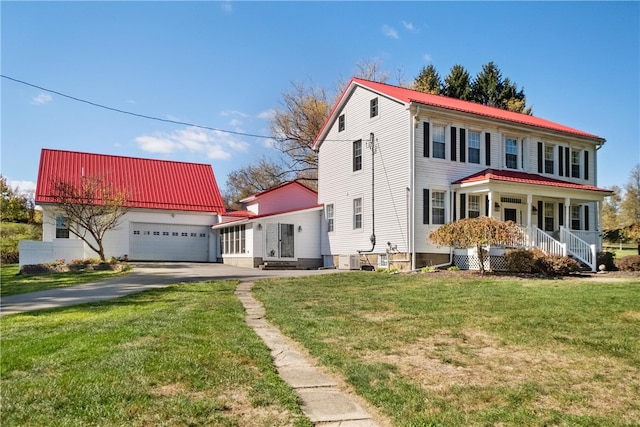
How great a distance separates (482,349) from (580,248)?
14.7 meters

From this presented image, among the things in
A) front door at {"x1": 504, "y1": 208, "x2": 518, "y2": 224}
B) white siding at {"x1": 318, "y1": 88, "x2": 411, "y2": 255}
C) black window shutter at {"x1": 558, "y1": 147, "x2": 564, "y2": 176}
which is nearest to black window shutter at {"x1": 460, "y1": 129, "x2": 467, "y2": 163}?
white siding at {"x1": 318, "y1": 88, "x2": 411, "y2": 255}

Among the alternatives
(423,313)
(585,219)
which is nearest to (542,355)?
(423,313)

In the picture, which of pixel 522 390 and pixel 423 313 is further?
pixel 423 313

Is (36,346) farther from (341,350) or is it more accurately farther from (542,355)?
(542,355)

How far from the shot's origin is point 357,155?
23188mm

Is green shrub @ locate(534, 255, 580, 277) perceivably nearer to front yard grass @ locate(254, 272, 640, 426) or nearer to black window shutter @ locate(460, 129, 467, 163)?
front yard grass @ locate(254, 272, 640, 426)

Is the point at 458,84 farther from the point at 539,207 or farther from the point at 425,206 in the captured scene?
the point at 425,206

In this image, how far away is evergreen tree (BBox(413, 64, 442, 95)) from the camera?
133ft

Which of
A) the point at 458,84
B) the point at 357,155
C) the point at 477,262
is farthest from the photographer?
the point at 458,84

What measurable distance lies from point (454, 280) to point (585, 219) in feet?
41.1

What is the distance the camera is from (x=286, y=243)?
2419 centimetres

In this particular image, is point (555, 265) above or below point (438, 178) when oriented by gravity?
below

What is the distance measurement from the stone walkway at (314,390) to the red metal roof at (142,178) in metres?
24.2

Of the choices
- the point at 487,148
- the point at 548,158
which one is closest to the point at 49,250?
the point at 487,148
